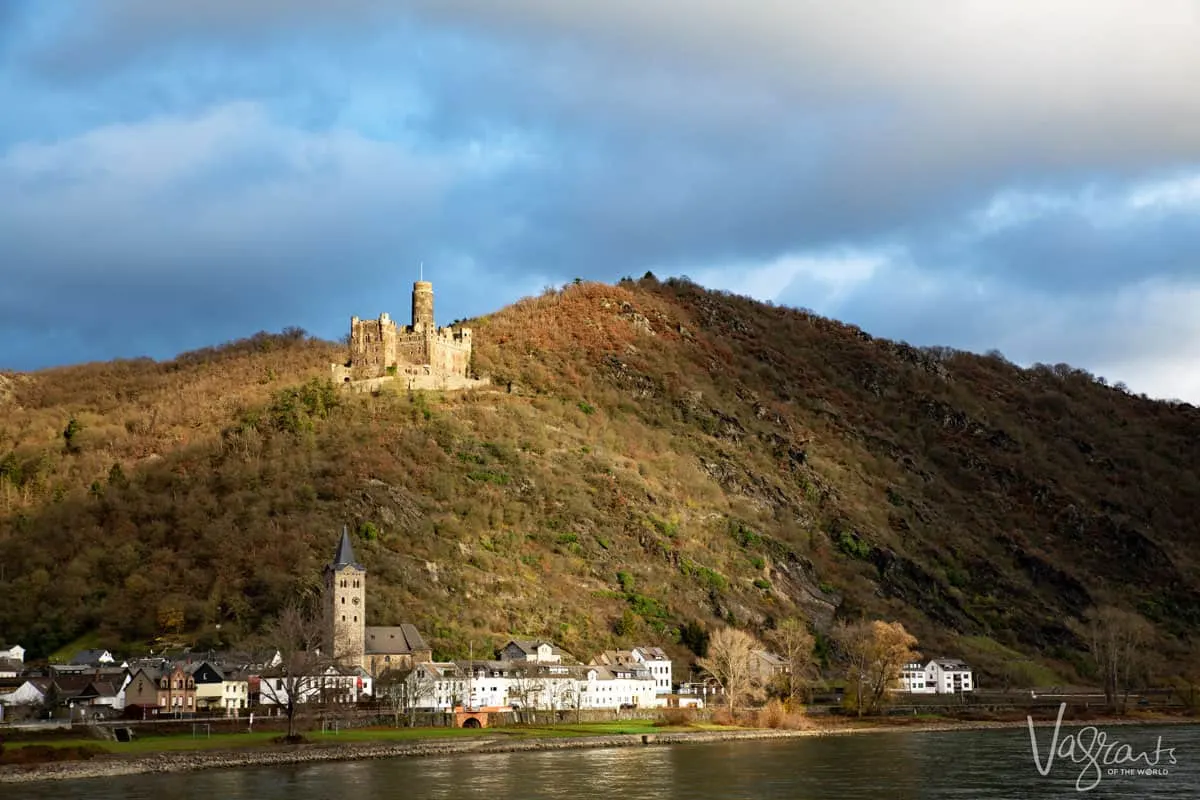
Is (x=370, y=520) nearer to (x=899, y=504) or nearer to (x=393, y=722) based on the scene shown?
(x=393, y=722)

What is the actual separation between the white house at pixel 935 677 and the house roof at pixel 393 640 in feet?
184

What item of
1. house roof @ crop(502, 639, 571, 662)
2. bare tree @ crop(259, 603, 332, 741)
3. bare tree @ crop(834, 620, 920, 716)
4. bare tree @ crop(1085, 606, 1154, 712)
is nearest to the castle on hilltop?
house roof @ crop(502, 639, 571, 662)

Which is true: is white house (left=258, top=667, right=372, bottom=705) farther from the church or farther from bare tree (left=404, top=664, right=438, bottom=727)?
bare tree (left=404, top=664, right=438, bottom=727)

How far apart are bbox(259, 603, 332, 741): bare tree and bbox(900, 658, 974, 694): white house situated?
66.1m

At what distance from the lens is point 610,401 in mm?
193375

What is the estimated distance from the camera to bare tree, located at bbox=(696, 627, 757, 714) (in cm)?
12456

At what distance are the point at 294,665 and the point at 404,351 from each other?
264ft

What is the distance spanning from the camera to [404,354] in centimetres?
17988

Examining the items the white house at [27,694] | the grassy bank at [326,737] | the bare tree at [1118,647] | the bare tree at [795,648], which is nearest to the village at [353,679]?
the white house at [27,694]

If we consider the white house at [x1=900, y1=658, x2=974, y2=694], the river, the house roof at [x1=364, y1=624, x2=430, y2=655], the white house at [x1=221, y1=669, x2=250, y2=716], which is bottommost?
the river

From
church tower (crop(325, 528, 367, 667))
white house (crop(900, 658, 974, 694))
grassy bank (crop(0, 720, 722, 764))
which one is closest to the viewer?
grassy bank (crop(0, 720, 722, 764))

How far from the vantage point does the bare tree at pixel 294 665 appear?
10069 centimetres

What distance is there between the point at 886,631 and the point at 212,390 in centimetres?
10248

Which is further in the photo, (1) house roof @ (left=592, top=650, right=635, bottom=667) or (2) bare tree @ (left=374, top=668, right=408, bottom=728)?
(1) house roof @ (left=592, top=650, right=635, bottom=667)
